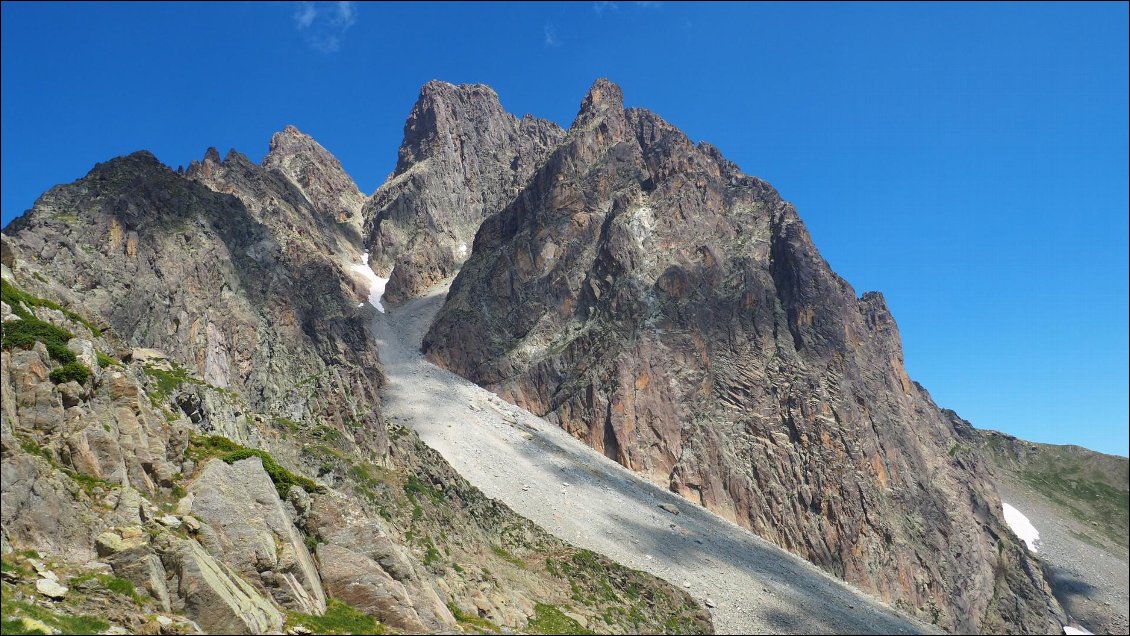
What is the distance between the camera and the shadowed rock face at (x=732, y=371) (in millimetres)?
99250

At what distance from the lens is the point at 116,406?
21.7m

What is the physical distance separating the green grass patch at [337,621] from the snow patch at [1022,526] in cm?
16706

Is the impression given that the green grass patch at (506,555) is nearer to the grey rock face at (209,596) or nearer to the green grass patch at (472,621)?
the green grass patch at (472,621)

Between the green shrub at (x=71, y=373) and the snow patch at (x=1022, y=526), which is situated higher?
the snow patch at (x=1022, y=526)

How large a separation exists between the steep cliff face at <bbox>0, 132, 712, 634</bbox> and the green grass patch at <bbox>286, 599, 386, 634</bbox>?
108mm

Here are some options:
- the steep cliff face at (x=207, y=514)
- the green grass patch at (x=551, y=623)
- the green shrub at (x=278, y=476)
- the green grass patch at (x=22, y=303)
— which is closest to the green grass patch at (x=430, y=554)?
the steep cliff face at (x=207, y=514)

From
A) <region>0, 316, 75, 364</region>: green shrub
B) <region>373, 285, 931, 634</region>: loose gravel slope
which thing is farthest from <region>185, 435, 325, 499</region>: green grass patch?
<region>373, 285, 931, 634</region>: loose gravel slope

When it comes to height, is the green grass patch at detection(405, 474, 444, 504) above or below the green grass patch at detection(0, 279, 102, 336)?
below

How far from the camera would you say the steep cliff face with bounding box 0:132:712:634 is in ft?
51.5

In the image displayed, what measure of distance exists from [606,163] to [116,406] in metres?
146

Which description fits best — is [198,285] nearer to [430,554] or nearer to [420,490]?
[420,490]

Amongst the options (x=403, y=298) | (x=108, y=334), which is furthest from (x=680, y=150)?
(x=108, y=334)

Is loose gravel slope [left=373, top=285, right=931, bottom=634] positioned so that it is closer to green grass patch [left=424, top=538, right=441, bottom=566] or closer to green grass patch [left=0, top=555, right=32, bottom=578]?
green grass patch [left=424, top=538, right=441, bottom=566]

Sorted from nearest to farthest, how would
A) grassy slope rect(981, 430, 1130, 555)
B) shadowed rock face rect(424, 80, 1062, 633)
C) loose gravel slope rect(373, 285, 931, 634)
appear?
loose gravel slope rect(373, 285, 931, 634) < shadowed rock face rect(424, 80, 1062, 633) < grassy slope rect(981, 430, 1130, 555)
